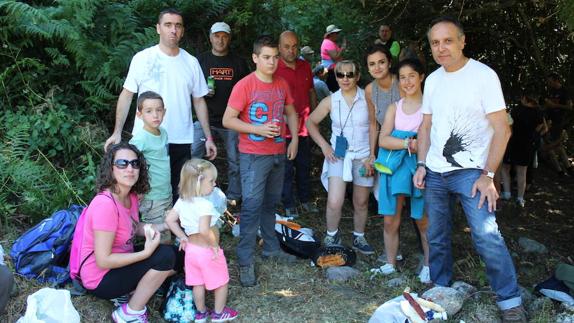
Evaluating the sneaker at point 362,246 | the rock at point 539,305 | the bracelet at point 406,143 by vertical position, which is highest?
the bracelet at point 406,143

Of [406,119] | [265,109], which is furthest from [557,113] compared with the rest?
[265,109]

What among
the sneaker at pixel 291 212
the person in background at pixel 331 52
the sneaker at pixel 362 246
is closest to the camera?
the sneaker at pixel 362 246

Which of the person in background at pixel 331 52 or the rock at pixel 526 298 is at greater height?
the person in background at pixel 331 52

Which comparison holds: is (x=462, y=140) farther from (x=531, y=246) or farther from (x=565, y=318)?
(x=531, y=246)

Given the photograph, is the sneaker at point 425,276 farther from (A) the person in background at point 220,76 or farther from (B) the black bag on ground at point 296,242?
(A) the person in background at point 220,76

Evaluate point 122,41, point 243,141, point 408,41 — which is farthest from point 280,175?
point 408,41

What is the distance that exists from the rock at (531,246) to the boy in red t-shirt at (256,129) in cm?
348

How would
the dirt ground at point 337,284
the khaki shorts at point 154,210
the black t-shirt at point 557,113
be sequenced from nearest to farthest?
the dirt ground at point 337,284
the khaki shorts at point 154,210
the black t-shirt at point 557,113

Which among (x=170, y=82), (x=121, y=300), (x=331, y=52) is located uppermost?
(x=331, y=52)

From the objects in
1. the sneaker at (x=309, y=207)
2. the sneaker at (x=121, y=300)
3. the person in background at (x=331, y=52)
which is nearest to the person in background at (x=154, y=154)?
the sneaker at (x=121, y=300)

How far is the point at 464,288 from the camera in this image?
437 centimetres

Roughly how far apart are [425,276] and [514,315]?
0.96 metres

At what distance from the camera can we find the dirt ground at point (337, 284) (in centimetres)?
407

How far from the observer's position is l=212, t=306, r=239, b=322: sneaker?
13.2 ft
